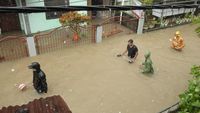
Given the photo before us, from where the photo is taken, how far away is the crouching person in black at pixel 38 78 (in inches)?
338

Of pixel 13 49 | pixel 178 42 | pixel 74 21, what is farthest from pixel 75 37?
pixel 178 42

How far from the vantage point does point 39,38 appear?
39.2ft

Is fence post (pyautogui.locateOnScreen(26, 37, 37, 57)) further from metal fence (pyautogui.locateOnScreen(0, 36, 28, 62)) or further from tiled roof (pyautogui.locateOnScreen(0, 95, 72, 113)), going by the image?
tiled roof (pyautogui.locateOnScreen(0, 95, 72, 113))

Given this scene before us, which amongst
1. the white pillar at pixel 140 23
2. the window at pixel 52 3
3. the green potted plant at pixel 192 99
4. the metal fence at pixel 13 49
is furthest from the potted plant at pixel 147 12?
the green potted plant at pixel 192 99

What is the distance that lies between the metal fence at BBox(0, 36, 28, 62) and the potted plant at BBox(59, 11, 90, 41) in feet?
7.75

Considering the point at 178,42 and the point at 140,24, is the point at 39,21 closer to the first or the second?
the point at 140,24

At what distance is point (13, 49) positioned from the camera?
11.8 meters

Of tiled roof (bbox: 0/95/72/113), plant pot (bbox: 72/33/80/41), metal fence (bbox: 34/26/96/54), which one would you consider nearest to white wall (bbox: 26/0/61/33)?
metal fence (bbox: 34/26/96/54)

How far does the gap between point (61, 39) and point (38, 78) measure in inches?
180

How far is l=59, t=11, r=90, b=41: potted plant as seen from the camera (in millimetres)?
12359

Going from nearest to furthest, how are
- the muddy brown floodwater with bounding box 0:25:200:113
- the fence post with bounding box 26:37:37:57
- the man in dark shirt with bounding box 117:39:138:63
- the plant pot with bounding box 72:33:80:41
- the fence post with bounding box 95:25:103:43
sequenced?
the muddy brown floodwater with bounding box 0:25:200:113 → the fence post with bounding box 26:37:37:57 → the man in dark shirt with bounding box 117:39:138:63 → the fence post with bounding box 95:25:103:43 → the plant pot with bounding box 72:33:80:41

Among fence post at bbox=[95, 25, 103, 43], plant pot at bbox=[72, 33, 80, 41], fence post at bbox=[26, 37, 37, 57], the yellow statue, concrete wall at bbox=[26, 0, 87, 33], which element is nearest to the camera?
fence post at bbox=[26, 37, 37, 57]

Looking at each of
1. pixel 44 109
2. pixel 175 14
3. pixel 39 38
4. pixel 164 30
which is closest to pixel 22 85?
pixel 39 38

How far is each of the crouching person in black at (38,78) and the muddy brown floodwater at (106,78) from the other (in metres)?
0.30
